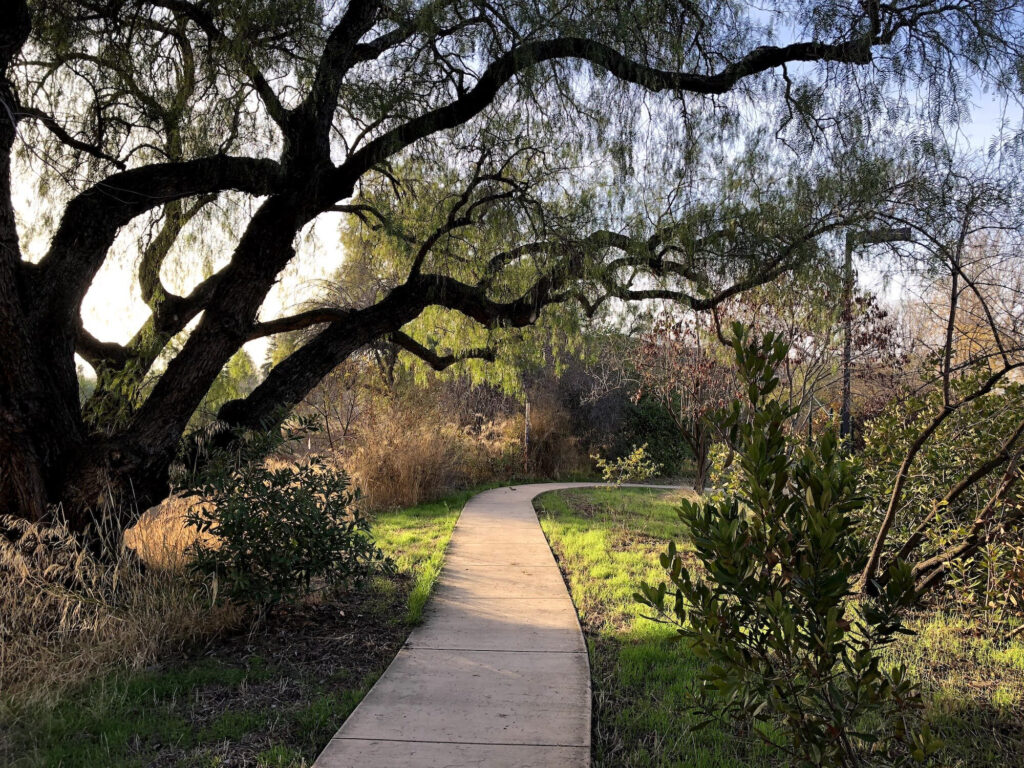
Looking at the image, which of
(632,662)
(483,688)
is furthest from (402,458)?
(483,688)

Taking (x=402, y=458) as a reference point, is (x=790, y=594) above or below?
below

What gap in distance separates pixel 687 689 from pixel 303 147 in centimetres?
510

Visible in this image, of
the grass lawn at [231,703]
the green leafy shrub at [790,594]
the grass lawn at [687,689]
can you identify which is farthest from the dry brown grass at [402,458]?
the green leafy shrub at [790,594]

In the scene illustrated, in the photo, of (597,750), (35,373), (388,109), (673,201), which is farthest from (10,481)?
(673,201)

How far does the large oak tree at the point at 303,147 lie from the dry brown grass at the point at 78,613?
382 mm

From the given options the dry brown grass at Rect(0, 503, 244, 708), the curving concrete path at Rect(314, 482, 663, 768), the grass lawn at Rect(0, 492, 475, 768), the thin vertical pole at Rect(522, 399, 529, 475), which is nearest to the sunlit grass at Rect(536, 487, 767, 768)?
the curving concrete path at Rect(314, 482, 663, 768)

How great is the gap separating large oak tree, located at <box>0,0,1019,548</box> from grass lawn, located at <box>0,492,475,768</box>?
152 centimetres

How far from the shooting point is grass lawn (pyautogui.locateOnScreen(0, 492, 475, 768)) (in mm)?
3596

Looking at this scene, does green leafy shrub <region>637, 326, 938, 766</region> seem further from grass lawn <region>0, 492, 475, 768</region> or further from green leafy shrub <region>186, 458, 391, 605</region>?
green leafy shrub <region>186, 458, 391, 605</region>

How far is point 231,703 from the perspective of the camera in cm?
424

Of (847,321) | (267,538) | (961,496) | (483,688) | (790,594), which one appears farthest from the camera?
(847,321)

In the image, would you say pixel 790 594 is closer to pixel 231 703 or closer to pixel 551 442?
pixel 231 703

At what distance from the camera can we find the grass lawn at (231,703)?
360cm

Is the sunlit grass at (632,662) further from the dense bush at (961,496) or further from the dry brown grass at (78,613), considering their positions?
the dry brown grass at (78,613)
